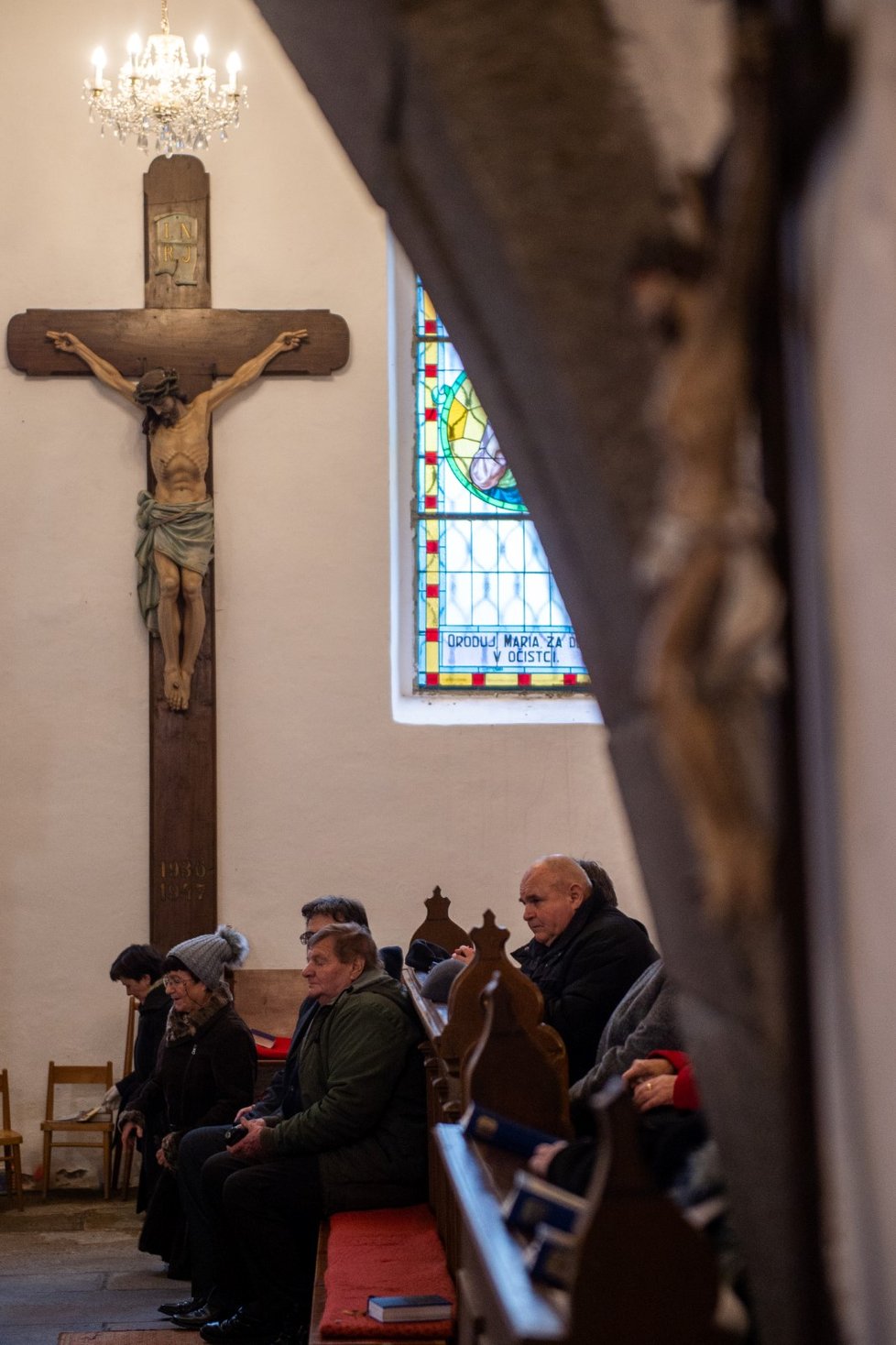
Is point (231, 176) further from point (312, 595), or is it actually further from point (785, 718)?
point (785, 718)

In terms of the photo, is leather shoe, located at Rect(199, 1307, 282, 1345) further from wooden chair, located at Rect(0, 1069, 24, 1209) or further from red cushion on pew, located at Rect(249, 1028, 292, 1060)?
wooden chair, located at Rect(0, 1069, 24, 1209)

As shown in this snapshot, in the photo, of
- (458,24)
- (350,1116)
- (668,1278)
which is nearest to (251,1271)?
(350,1116)

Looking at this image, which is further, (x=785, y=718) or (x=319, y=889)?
(x=319, y=889)

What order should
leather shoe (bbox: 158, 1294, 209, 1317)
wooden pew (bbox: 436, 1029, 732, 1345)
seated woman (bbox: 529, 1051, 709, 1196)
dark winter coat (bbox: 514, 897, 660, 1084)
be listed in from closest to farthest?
wooden pew (bbox: 436, 1029, 732, 1345)
seated woman (bbox: 529, 1051, 709, 1196)
dark winter coat (bbox: 514, 897, 660, 1084)
leather shoe (bbox: 158, 1294, 209, 1317)

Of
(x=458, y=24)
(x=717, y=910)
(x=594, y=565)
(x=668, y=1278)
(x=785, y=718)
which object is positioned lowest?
(x=668, y=1278)

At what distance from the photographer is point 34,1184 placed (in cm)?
774

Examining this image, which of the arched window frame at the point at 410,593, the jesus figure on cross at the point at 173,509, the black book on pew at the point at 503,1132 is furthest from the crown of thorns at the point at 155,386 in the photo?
the black book on pew at the point at 503,1132

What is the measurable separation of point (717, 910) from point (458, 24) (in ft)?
3.09

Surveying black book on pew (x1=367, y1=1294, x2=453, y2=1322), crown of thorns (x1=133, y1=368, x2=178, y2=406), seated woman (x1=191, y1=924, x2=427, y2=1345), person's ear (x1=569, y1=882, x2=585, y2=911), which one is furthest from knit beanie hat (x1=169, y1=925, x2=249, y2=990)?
crown of thorns (x1=133, y1=368, x2=178, y2=406)

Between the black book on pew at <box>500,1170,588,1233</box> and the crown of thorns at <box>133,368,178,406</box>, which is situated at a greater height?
the crown of thorns at <box>133,368,178,406</box>

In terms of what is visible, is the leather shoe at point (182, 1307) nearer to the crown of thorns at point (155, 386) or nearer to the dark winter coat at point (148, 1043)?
the dark winter coat at point (148, 1043)

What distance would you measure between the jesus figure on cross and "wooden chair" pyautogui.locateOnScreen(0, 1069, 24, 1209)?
2135 millimetres

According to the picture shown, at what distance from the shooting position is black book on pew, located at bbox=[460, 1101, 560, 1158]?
2.52 m

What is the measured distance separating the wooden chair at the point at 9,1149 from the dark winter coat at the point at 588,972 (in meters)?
3.91
